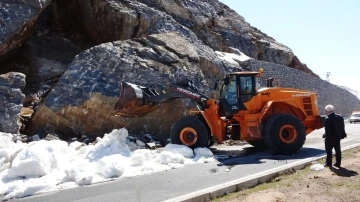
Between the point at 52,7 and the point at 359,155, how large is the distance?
21.9m

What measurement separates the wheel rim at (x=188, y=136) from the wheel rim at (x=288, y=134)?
2.53 metres

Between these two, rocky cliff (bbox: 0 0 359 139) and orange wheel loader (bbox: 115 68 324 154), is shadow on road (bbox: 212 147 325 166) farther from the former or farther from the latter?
rocky cliff (bbox: 0 0 359 139)

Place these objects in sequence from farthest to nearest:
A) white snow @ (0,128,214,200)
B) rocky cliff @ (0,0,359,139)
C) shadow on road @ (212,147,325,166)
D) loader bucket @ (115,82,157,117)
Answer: rocky cliff @ (0,0,359,139), loader bucket @ (115,82,157,117), shadow on road @ (212,147,325,166), white snow @ (0,128,214,200)

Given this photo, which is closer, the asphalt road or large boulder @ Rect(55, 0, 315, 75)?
the asphalt road

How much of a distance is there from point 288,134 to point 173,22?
45.7 ft

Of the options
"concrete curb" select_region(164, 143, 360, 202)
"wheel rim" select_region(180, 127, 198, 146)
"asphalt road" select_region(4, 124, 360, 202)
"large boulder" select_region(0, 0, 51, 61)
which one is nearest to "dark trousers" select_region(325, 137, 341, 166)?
"concrete curb" select_region(164, 143, 360, 202)

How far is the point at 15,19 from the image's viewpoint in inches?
651

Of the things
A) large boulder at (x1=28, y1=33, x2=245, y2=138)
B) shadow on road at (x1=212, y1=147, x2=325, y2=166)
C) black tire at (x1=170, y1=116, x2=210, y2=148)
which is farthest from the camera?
large boulder at (x1=28, y1=33, x2=245, y2=138)

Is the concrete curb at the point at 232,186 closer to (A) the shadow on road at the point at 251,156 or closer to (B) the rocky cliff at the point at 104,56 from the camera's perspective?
(A) the shadow on road at the point at 251,156

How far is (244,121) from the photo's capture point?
35.9 feet

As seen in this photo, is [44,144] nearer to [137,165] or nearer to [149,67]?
[137,165]

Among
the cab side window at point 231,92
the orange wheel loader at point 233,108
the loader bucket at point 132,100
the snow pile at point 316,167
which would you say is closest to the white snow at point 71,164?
the orange wheel loader at point 233,108

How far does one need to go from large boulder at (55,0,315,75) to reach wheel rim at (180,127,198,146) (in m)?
11.7

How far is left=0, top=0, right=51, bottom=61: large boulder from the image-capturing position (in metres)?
16.3
